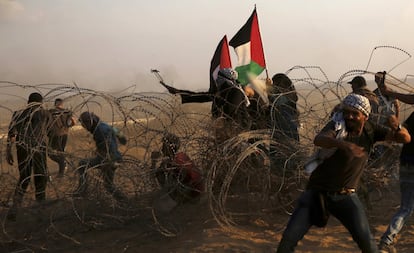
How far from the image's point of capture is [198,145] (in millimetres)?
5902

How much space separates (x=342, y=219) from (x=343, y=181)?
298mm

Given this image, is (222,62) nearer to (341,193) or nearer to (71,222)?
(71,222)

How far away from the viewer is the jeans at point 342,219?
12.1 feet

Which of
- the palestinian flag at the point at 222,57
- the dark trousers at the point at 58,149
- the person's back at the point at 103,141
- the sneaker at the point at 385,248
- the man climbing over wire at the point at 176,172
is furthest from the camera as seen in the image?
the palestinian flag at the point at 222,57

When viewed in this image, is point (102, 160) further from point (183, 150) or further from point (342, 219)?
point (342, 219)

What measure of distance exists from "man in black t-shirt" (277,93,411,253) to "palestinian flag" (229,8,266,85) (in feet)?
11.6

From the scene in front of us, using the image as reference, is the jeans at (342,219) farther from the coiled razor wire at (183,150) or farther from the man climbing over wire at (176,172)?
the man climbing over wire at (176,172)

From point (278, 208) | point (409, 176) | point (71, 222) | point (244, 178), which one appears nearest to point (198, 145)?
point (244, 178)

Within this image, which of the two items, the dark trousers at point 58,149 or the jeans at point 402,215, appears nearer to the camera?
the jeans at point 402,215

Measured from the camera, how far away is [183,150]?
5871 mm

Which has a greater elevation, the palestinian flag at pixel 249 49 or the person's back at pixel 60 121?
the palestinian flag at pixel 249 49

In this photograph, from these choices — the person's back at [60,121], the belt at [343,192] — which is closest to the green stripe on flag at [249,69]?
the person's back at [60,121]

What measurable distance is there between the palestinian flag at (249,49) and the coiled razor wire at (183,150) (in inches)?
59.6

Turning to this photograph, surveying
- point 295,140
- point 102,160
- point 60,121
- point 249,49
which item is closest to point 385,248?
point 295,140
